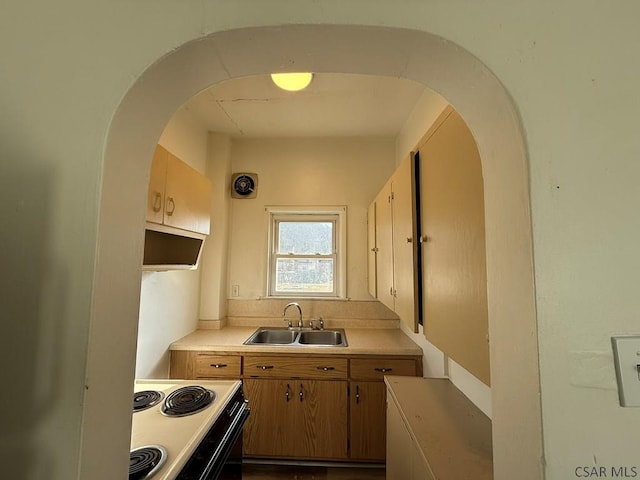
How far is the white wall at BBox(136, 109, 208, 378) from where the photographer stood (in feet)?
6.21

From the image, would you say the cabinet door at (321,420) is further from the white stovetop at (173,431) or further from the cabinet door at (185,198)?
the cabinet door at (185,198)

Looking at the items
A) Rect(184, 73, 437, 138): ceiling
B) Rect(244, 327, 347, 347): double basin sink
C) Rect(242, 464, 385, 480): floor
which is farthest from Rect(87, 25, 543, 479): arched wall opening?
Rect(244, 327, 347, 347): double basin sink

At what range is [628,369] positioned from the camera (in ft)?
1.51

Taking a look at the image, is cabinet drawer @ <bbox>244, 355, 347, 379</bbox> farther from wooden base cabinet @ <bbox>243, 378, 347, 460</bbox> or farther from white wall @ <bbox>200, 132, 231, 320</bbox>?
white wall @ <bbox>200, 132, 231, 320</bbox>

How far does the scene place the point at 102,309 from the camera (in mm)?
531

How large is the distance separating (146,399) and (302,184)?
212cm

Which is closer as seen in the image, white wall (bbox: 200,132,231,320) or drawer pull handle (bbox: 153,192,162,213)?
drawer pull handle (bbox: 153,192,162,213)

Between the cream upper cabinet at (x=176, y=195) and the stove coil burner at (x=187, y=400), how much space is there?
2.71 ft

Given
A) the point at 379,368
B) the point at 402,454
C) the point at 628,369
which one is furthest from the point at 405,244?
the point at 379,368

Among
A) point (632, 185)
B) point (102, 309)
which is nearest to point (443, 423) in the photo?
point (632, 185)

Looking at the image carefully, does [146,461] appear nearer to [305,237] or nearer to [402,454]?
[402,454]

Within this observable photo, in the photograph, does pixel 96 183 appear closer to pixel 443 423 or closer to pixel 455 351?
pixel 455 351

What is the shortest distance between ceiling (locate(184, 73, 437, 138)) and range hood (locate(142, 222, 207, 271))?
99 centimetres

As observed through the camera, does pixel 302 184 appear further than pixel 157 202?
Yes
